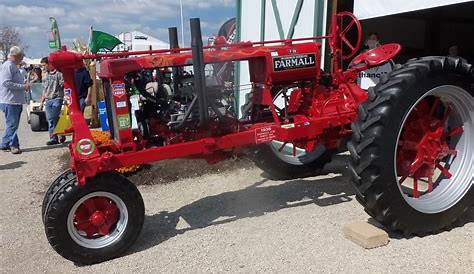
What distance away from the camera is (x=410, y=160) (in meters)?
4.02

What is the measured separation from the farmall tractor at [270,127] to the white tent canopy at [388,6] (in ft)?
2.96

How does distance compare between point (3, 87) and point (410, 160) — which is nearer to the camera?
point (410, 160)

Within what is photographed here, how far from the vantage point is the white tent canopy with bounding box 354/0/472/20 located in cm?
493

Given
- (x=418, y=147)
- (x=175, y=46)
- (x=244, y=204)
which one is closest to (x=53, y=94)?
(x=175, y=46)

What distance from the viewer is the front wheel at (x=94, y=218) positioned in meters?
3.47

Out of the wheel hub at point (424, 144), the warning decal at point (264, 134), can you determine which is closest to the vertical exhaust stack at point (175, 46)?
the warning decal at point (264, 134)

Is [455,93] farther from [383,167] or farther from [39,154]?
[39,154]

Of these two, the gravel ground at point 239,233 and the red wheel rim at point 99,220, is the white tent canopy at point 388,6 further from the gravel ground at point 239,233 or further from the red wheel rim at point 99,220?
the red wheel rim at point 99,220

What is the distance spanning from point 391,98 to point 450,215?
1.11 metres

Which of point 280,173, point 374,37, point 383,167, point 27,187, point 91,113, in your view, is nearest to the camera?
point 383,167

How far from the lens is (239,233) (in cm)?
396

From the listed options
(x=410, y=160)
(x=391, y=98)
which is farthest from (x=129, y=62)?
(x=410, y=160)

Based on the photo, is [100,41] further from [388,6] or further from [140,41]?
Result: [140,41]

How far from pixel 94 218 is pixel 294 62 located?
214 cm
